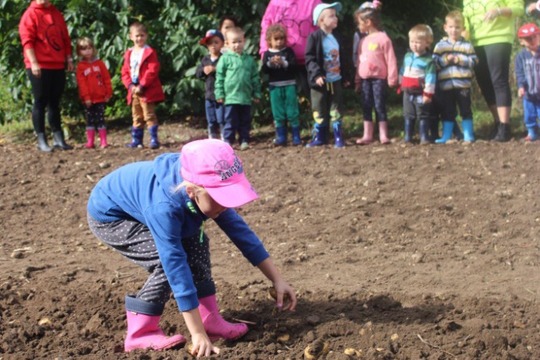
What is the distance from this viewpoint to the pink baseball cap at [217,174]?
3.63 meters

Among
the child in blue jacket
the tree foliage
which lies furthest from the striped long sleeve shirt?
the child in blue jacket

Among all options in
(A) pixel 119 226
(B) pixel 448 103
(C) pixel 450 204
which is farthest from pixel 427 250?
(B) pixel 448 103

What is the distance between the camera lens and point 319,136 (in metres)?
9.56

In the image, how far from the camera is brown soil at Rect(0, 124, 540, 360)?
14.2 ft

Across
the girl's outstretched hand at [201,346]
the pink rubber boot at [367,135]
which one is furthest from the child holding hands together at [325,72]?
the girl's outstretched hand at [201,346]

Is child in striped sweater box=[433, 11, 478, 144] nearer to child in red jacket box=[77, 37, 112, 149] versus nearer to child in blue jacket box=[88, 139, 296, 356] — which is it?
child in red jacket box=[77, 37, 112, 149]

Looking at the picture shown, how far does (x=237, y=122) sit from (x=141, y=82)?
125 centimetres

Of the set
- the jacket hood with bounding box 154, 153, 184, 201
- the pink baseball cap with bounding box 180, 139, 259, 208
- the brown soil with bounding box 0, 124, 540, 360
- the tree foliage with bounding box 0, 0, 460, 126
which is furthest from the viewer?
the tree foliage with bounding box 0, 0, 460, 126

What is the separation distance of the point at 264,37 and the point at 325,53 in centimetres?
72

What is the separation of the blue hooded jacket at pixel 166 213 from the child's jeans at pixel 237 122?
535 centimetres

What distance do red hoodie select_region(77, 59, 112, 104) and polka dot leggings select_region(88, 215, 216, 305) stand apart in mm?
6043

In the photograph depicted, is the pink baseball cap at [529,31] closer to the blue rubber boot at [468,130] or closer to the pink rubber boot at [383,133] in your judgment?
the blue rubber boot at [468,130]

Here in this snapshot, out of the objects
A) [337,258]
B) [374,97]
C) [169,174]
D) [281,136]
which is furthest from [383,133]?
[169,174]

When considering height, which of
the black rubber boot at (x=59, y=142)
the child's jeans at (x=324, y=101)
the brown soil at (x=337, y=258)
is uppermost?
the child's jeans at (x=324, y=101)
